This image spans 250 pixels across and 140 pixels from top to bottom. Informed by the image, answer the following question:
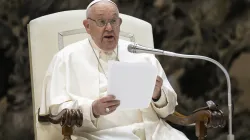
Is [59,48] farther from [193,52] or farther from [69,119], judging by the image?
[193,52]

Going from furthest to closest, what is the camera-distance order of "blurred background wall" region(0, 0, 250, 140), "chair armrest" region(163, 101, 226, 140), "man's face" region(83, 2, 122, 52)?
"blurred background wall" region(0, 0, 250, 140) → "man's face" region(83, 2, 122, 52) → "chair armrest" region(163, 101, 226, 140)

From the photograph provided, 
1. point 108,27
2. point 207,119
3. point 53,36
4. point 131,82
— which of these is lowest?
point 207,119

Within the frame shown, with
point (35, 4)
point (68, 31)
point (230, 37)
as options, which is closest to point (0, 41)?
point (35, 4)

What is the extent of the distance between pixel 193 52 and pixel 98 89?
57.9 inches

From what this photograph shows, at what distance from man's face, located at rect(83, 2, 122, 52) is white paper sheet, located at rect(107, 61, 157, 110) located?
0.48 metres

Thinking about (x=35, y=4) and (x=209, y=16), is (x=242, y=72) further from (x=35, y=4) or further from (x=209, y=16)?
(x=35, y=4)

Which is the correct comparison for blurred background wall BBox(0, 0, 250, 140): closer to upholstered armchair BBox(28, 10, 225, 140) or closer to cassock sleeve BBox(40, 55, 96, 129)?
upholstered armchair BBox(28, 10, 225, 140)

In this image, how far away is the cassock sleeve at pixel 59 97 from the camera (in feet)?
9.21

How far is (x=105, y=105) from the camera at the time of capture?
2.61 m

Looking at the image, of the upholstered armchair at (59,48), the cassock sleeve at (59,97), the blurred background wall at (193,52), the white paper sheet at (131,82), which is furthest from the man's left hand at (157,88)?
the blurred background wall at (193,52)

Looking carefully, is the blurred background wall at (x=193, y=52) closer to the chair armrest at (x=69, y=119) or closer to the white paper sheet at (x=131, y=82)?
the chair armrest at (x=69, y=119)

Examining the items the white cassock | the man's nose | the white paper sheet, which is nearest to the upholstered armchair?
the white cassock

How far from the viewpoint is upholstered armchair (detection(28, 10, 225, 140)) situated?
2834mm

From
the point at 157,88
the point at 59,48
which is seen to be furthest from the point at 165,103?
the point at 59,48
